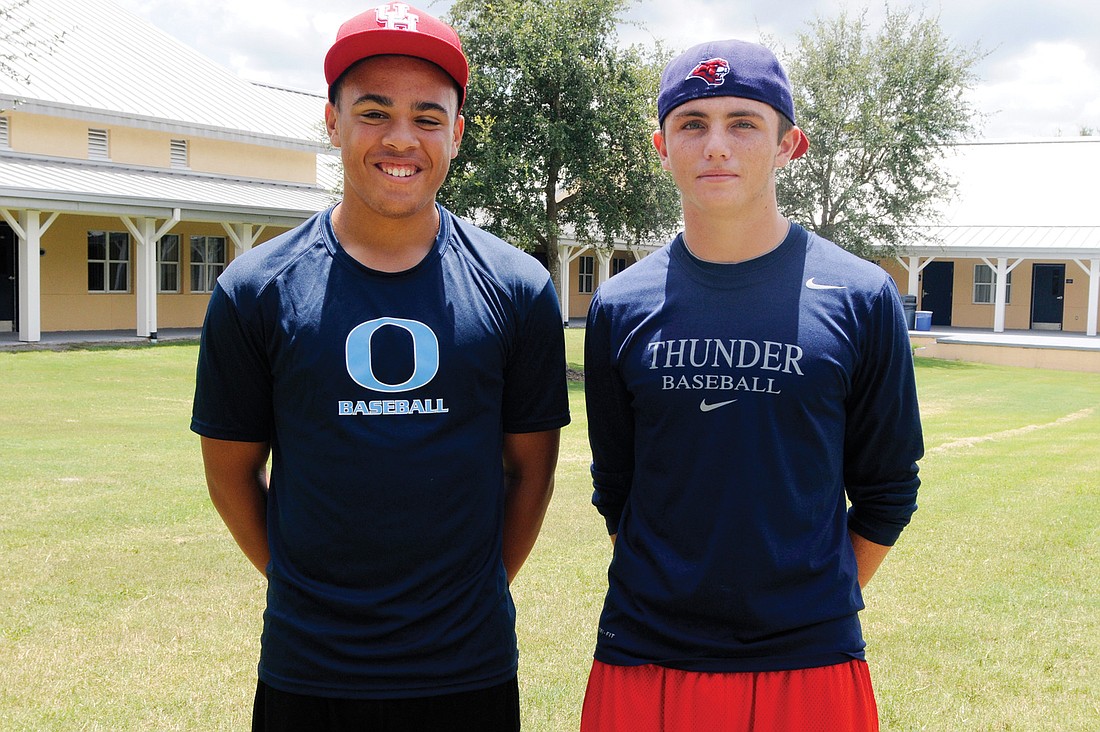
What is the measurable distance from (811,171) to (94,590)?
90.2 feet

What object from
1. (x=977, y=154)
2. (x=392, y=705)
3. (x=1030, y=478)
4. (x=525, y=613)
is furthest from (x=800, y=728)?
(x=977, y=154)

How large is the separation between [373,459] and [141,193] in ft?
74.7

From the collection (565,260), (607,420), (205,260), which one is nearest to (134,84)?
(205,260)

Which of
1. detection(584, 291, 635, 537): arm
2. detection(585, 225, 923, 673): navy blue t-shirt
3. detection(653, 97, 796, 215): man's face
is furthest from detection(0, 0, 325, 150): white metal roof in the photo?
detection(585, 225, 923, 673): navy blue t-shirt

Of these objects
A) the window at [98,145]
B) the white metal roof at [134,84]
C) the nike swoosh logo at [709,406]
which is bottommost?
the nike swoosh logo at [709,406]

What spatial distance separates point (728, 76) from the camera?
2506mm

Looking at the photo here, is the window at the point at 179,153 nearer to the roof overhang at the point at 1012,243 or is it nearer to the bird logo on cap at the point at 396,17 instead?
the roof overhang at the point at 1012,243

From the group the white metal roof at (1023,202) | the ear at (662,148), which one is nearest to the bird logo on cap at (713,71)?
the ear at (662,148)

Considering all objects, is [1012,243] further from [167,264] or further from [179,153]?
[167,264]

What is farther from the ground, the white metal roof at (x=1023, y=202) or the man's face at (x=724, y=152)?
the white metal roof at (x=1023, y=202)

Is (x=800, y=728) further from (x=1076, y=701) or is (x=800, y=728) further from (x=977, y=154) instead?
(x=977, y=154)

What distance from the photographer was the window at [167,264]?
25.8 m

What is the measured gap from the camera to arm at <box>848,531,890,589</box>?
2.72 m

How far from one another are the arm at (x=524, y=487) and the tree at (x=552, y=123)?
18.9m
